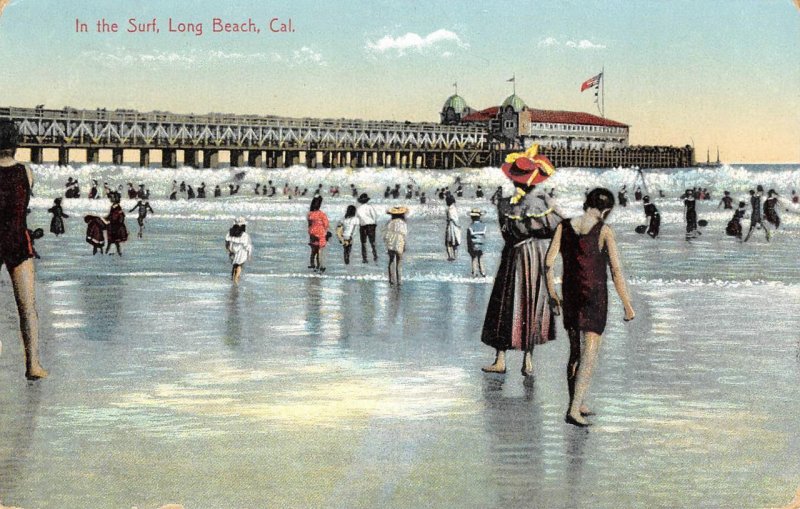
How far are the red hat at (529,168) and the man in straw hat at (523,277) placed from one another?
75 millimetres

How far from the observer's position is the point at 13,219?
6988 millimetres

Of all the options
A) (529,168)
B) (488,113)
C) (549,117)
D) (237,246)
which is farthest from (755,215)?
(529,168)

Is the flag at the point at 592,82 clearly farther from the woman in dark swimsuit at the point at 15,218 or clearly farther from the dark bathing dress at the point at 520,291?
the woman in dark swimsuit at the point at 15,218

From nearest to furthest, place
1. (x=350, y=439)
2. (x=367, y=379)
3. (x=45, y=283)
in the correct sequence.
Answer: (x=350, y=439), (x=367, y=379), (x=45, y=283)

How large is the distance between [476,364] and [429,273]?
23.0ft

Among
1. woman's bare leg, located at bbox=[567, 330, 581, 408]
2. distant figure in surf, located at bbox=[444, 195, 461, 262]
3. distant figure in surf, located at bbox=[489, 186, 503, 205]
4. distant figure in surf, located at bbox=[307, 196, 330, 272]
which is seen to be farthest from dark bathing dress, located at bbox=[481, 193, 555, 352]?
distant figure in surf, located at bbox=[444, 195, 461, 262]

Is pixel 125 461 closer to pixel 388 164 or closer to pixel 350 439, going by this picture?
pixel 350 439

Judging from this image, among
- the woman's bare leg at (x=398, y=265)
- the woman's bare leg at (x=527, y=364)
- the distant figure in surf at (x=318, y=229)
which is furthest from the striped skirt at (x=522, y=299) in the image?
the distant figure in surf at (x=318, y=229)

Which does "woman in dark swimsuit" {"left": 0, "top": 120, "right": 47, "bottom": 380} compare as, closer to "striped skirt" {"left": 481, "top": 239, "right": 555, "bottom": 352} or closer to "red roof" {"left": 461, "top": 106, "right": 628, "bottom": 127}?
"striped skirt" {"left": 481, "top": 239, "right": 555, "bottom": 352}

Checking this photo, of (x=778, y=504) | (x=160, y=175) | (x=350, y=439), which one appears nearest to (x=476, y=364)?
(x=350, y=439)

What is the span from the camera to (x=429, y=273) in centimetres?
1513

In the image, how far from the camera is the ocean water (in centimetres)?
536

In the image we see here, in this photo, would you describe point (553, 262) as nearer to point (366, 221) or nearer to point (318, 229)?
point (318, 229)

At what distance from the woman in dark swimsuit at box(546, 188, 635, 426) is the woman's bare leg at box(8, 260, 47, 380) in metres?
3.47
